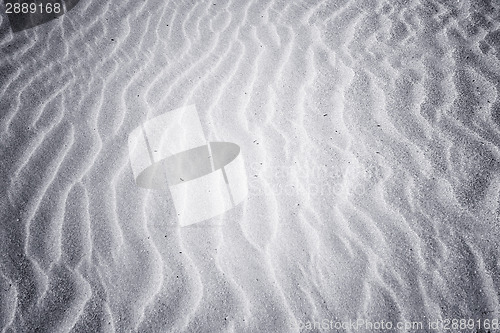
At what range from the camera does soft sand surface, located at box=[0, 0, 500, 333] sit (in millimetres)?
2369

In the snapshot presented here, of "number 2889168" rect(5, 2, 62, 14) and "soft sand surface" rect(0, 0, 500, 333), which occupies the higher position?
"number 2889168" rect(5, 2, 62, 14)

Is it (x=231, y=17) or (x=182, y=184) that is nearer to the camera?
(x=182, y=184)

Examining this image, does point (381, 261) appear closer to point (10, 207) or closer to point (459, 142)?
point (459, 142)

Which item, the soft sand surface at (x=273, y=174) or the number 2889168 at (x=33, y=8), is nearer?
the soft sand surface at (x=273, y=174)

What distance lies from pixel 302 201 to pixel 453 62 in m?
1.94

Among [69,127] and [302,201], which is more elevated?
[69,127]

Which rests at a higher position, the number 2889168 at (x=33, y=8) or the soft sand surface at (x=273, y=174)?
the number 2889168 at (x=33, y=8)

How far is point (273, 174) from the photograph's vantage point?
2996mm

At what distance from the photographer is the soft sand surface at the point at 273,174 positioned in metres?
2.37

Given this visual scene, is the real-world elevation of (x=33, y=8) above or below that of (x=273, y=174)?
above

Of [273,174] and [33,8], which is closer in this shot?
[273,174]

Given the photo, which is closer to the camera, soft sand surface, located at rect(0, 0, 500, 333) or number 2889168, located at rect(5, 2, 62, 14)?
soft sand surface, located at rect(0, 0, 500, 333)

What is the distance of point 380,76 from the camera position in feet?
11.5

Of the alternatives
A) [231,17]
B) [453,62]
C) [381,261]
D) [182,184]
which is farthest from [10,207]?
[453,62]
